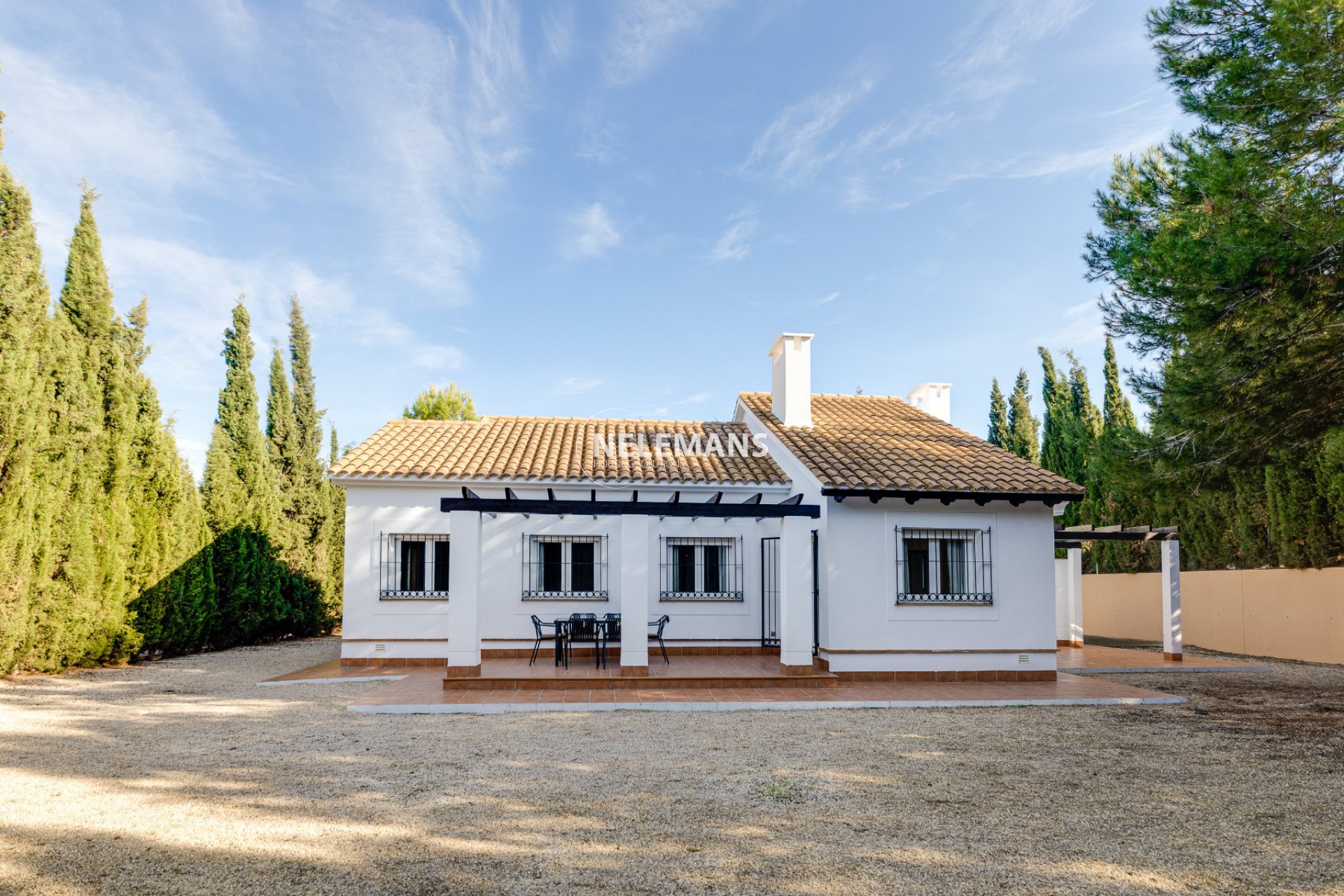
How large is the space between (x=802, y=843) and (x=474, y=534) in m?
6.32

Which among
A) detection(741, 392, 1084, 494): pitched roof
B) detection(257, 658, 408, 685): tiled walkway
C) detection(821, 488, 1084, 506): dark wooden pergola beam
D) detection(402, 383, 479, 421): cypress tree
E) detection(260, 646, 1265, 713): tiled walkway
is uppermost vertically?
detection(402, 383, 479, 421): cypress tree

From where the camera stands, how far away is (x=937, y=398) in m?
17.7

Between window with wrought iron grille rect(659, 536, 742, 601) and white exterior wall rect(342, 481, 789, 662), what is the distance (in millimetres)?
125

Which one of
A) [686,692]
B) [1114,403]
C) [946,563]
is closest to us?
[686,692]

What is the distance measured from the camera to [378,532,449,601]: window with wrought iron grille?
12453mm

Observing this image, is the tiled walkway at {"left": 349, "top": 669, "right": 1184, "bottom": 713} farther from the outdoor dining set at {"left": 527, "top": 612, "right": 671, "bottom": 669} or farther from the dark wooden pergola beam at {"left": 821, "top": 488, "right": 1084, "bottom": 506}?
the dark wooden pergola beam at {"left": 821, "top": 488, "right": 1084, "bottom": 506}

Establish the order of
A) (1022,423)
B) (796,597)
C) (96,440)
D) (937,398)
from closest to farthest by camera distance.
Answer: (796,597)
(96,440)
(937,398)
(1022,423)

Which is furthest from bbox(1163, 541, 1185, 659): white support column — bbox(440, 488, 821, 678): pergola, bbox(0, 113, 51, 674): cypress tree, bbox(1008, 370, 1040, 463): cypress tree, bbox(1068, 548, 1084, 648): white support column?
bbox(0, 113, 51, 674): cypress tree

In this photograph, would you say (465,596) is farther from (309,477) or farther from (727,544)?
(309,477)

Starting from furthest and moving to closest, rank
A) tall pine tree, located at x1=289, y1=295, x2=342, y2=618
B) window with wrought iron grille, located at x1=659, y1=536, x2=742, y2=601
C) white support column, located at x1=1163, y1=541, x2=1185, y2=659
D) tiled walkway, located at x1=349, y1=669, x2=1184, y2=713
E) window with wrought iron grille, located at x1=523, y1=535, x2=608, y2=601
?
1. tall pine tree, located at x1=289, y1=295, x2=342, y2=618
2. white support column, located at x1=1163, y1=541, x2=1185, y2=659
3. window with wrought iron grille, located at x1=659, y1=536, x2=742, y2=601
4. window with wrought iron grille, located at x1=523, y1=535, x2=608, y2=601
5. tiled walkway, located at x1=349, y1=669, x2=1184, y2=713

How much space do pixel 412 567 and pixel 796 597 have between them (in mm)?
6563

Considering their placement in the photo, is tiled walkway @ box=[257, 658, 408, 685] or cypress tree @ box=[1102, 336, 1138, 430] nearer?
tiled walkway @ box=[257, 658, 408, 685]

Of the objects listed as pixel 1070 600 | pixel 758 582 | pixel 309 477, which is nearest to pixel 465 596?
pixel 758 582

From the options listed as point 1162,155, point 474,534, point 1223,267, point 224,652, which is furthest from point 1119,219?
point 224,652
